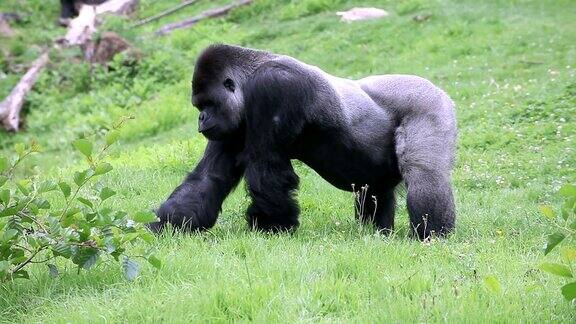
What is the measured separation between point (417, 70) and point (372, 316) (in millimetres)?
8578

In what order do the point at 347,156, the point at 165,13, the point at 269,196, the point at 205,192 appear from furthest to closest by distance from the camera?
1. the point at 165,13
2. the point at 347,156
3. the point at 205,192
4. the point at 269,196

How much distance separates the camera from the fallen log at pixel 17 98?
40.7 ft

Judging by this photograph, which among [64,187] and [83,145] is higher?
[83,145]

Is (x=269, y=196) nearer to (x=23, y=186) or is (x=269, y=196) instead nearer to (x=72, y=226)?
(x=72, y=226)

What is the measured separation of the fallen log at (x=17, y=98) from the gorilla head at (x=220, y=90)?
7.85 m

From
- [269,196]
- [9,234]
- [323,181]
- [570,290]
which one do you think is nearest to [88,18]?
[323,181]

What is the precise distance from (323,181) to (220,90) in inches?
83.6

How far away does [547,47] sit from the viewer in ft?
38.1

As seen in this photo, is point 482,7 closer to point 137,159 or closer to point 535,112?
point 535,112

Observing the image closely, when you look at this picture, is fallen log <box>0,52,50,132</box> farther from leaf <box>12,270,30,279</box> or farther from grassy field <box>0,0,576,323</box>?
leaf <box>12,270,30,279</box>

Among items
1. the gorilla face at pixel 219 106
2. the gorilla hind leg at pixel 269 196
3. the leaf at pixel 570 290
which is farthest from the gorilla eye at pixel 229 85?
the leaf at pixel 570 290

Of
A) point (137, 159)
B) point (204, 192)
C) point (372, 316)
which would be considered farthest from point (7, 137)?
point (372, 316)

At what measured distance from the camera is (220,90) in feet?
17.0

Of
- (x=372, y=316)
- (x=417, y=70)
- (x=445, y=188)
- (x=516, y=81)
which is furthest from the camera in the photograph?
(x=417, y=70)
